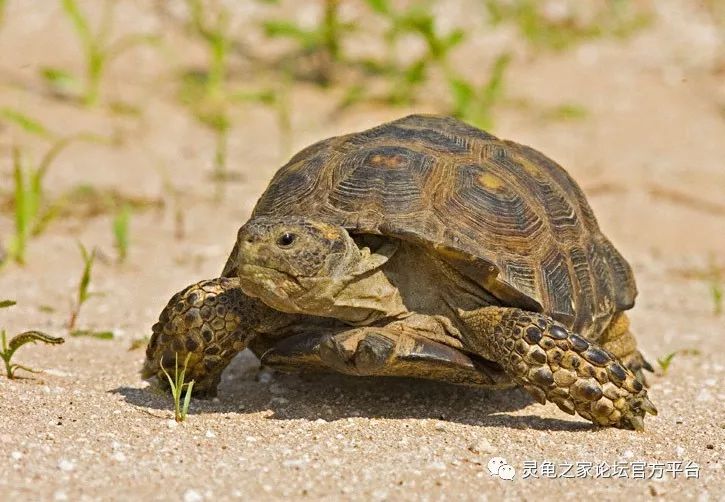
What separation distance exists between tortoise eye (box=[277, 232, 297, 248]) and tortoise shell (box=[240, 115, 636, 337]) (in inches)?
13.0

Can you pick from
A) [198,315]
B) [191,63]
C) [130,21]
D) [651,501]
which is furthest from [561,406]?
→ [130,21]

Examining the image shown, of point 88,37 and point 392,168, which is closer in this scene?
point 392,168

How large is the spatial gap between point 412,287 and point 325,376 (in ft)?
2.68

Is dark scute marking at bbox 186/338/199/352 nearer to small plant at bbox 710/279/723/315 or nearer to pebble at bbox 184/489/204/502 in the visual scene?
pebble at bbox 184/489/204/502

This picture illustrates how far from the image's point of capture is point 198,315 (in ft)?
14.0

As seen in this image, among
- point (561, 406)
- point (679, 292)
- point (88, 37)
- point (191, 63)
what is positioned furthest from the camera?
point (191, 63)

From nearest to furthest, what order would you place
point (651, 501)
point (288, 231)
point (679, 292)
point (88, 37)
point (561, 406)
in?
point (651, 501) → point (288, 231) → point (561, 406) → point (679, 292) → point (88, 37)

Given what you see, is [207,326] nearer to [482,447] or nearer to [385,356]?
[385,356]

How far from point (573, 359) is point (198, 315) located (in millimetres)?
1556

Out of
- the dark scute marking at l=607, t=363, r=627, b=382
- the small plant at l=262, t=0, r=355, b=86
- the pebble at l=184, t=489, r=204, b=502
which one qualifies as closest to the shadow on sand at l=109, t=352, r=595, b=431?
the dark scute marking at l=607, t=363, r=627, b=382

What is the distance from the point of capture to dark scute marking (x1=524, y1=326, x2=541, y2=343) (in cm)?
404

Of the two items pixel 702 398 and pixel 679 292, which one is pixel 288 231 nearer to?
pixel 702 398

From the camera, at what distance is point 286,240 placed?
385 centimetres

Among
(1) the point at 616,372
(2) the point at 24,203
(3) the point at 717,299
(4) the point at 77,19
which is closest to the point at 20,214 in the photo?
(2) the point at 24,203
